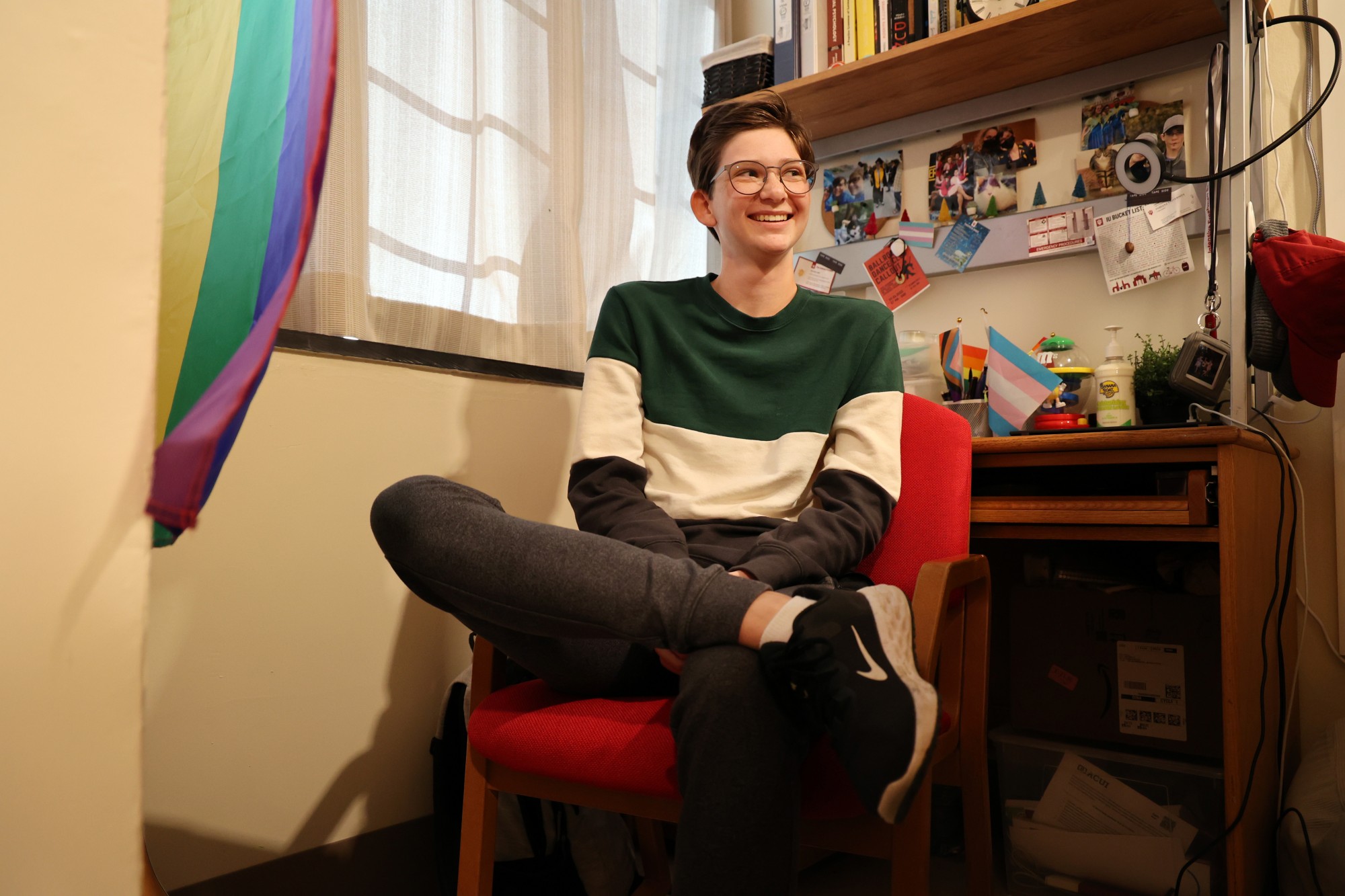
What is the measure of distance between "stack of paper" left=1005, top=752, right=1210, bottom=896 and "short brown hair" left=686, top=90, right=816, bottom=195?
3.61 feet

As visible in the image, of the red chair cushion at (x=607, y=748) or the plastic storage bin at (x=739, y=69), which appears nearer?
the red chair cushion at (x=607, y=748)

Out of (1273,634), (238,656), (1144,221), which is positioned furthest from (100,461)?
(1144,221)

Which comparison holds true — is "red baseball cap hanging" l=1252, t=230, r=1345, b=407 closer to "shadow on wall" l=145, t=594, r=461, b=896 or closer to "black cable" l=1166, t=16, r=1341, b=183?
"black cable" l=1166, t=16, r=1341, b=183

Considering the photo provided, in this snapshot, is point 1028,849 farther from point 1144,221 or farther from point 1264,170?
point 1264,170

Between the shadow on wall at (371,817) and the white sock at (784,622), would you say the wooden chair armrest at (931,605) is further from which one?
the shadow on wall at (371,817)

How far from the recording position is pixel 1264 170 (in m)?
1.53

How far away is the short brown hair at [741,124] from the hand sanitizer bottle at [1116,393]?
66 cm

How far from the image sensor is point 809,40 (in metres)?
1.83

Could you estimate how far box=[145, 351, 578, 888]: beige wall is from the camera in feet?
3.61

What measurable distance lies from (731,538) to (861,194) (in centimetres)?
117

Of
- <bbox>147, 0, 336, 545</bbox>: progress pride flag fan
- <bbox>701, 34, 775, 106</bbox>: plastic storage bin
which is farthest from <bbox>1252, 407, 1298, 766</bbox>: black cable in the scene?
<bbox>147, 0, 336, 545</bbox>: progress pride flag fan

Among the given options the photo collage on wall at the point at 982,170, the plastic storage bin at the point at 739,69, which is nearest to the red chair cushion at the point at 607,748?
the photo collage on wall at the point at 982,170

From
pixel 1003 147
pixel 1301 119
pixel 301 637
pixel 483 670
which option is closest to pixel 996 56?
pixel 1003 147

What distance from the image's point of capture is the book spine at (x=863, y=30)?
1.77 metres
